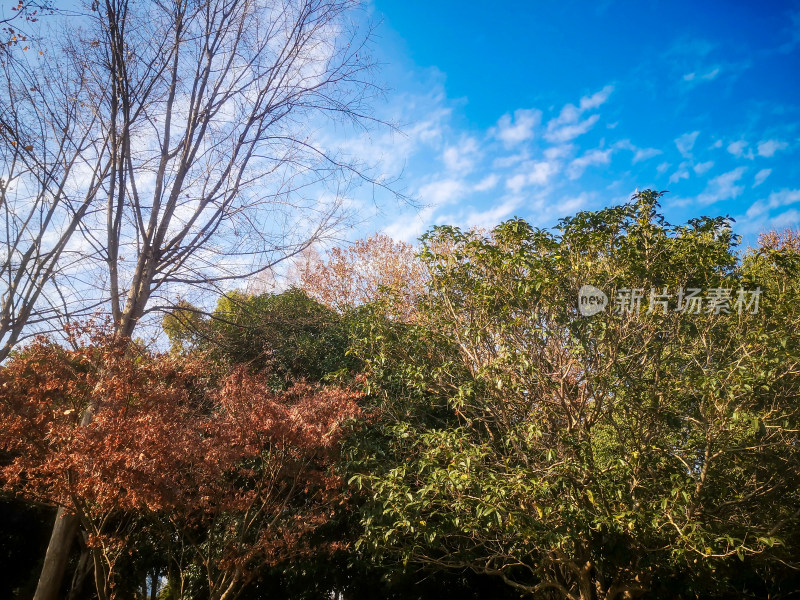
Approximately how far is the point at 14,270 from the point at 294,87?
2.97m

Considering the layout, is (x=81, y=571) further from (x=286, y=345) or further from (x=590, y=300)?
(x=590, y=300)

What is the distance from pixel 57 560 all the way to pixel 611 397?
529 cm

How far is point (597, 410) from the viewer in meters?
5.00

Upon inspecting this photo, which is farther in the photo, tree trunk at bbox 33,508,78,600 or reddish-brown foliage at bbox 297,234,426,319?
reddish-brown foliage at bbox 297,234,426,319

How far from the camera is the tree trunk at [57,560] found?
4727 millimetres

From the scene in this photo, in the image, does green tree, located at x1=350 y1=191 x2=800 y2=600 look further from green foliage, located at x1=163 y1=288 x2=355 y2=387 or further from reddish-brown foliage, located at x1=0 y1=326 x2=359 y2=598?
green foliage, located at x1=163 y1=288 x2=355 y2=387

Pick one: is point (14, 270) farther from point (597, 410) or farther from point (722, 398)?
point (722, 398)

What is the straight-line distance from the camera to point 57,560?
4.81 meters

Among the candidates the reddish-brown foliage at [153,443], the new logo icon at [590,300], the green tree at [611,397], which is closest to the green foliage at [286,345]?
the reddish-brown foliage at [153,443]

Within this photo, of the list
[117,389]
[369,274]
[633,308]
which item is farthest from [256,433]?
[369,274]

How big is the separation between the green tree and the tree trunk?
2651 mm

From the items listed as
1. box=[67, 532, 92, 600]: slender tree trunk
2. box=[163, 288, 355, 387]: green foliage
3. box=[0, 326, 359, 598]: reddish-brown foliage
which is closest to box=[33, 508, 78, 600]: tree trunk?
box=[0, 326, 359, 598]: reddish-brown foliage

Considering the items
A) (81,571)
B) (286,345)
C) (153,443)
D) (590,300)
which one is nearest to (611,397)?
(590,300)

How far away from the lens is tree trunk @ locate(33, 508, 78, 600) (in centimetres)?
473
